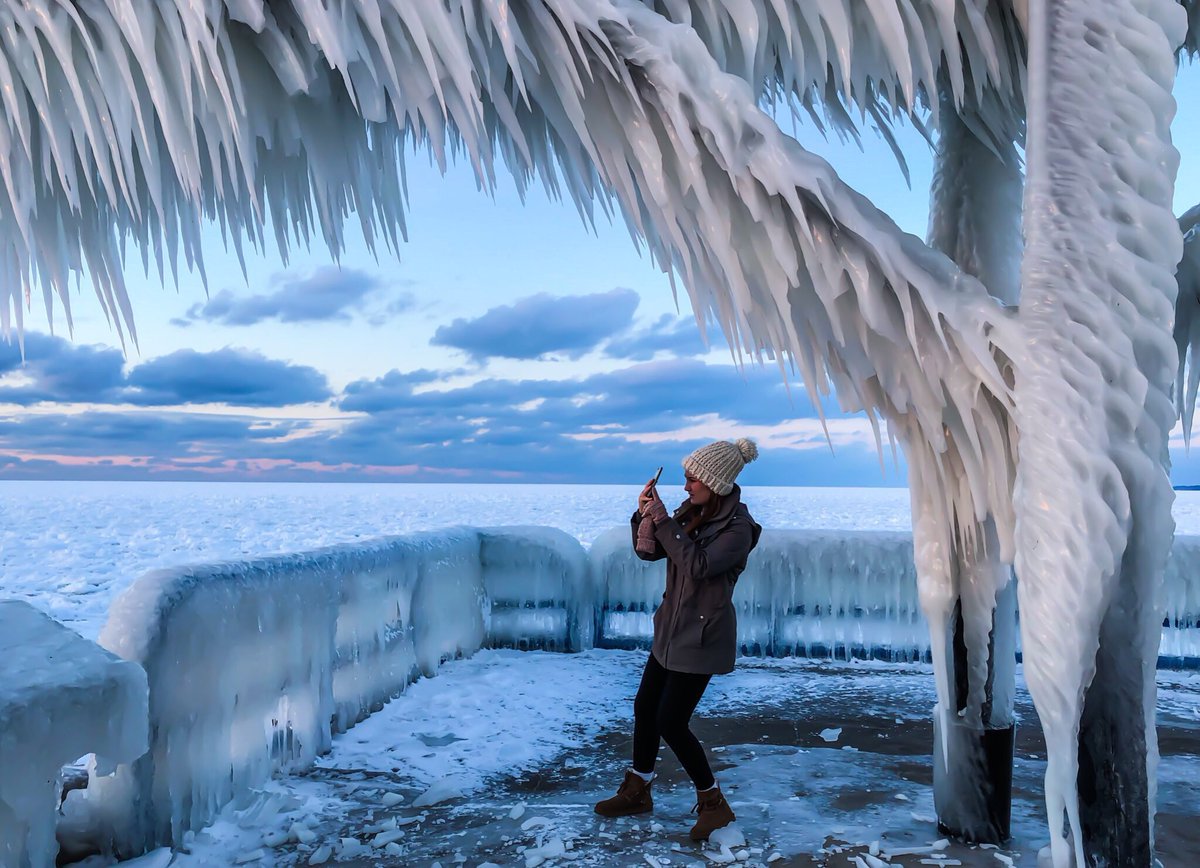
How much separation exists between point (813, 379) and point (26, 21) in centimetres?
280

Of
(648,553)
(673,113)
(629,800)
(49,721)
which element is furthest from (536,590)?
(673,113)

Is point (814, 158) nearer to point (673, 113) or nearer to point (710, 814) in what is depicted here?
point (673, 113)

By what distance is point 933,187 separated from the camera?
3643 mm

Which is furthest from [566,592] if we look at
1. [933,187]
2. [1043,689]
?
[1043,689]

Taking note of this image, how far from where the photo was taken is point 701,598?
141 inches

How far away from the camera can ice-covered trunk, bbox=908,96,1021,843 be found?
326 centimetres

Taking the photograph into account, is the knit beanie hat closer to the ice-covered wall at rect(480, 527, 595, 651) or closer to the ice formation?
the ice formation

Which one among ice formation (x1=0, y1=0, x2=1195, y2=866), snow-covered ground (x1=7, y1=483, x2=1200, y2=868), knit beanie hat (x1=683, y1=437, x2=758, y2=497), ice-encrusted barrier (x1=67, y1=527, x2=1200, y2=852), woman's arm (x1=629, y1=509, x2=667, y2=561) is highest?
ice formation (x1=0, y1=0, x2=1195, y2=866)

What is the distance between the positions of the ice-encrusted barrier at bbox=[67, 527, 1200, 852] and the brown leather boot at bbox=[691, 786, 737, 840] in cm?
219

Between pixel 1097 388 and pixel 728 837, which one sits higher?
pixel 1097 388

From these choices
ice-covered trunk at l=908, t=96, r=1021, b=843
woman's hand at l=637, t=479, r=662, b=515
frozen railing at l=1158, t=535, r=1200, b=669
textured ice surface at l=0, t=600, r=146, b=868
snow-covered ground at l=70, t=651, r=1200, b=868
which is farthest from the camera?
frozen railing at l=1158, t=535, r=1200, b=669

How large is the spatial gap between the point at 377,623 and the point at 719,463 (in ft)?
9.79

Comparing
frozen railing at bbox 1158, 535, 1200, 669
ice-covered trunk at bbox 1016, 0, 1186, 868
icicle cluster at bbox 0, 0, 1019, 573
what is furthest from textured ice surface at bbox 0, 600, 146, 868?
frozen railing at bbox 1158, 535, 1200, 669

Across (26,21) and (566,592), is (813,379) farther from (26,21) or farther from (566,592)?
(566,592)
